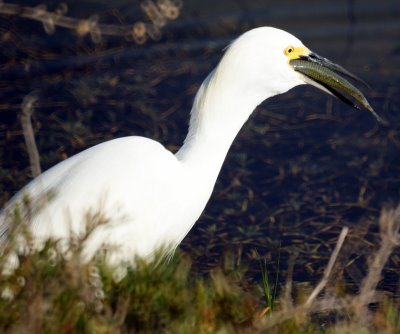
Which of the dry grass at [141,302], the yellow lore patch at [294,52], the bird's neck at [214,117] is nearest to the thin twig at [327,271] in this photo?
the dry grass at [141,302]

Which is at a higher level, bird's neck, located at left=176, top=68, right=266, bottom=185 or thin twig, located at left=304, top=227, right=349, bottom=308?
bird's neck, located at left=176, top=68, right=266, bottom=185

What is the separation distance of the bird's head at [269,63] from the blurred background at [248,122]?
60 centimetres

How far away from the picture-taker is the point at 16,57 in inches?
274

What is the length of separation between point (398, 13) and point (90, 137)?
3031 mm

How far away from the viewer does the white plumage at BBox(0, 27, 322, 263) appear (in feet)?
12.2

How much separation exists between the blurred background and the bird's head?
1.97 ft

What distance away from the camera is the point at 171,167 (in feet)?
12.8

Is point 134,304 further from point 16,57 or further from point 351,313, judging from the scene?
point 16,57

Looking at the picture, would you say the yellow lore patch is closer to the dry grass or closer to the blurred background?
the blurred background

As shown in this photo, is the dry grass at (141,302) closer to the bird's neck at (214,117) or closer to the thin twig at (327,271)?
the thin twig at (327,271)

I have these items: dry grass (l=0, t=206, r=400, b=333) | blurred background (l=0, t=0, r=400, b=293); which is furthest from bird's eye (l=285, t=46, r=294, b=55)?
dry grass (l=0, t=206, r=400, b=333)

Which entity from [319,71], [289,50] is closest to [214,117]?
[289,50]

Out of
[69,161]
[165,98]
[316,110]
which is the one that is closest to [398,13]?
[316,110]

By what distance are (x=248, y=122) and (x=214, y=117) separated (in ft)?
7.84
